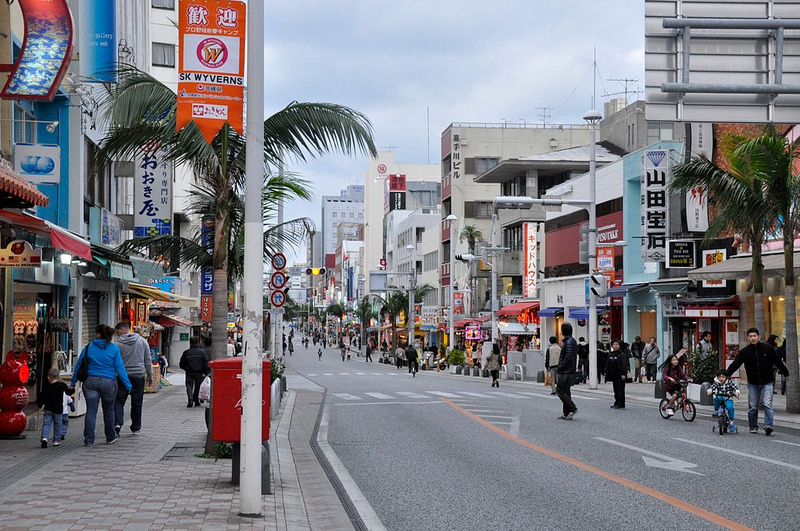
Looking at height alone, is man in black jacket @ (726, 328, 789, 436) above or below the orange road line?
above

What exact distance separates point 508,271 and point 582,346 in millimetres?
36981

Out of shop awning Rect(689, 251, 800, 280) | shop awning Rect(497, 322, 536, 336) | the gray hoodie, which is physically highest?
shop awning Rect(689, 251, 800, 280)

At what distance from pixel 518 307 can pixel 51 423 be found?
49.9m

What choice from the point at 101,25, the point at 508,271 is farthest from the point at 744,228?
the point at 508,271

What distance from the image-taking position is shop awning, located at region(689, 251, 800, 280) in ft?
93.4

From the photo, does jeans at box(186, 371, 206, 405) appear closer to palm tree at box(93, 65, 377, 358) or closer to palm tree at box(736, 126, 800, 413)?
palm tree at box(93, 65, 377, 358)

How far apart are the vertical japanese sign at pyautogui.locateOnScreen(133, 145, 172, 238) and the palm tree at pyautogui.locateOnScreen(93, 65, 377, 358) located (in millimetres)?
15688

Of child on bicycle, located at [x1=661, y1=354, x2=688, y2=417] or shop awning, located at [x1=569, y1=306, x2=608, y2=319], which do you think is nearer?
child on bicycle, located at [x1=661, y1=354, x2=688, y2=417]

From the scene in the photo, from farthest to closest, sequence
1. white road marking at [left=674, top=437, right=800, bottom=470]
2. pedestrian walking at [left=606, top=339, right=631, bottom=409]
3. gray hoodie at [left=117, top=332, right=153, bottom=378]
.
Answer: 1. pedestrian walking at [left=606, top=339, right=631, bottom=409]
2. gray hoodie at [left=117, top=332, right=153, bottom=378]
3. white road marking at [left=674, top=437, right=800, bottom=470]

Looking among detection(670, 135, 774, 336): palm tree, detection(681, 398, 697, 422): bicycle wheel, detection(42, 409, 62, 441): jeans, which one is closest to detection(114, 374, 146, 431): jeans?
detection(42, 409, 62, 441): jeans

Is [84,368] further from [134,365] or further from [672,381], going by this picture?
[672,381]

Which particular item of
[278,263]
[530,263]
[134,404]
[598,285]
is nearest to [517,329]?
[530,263]

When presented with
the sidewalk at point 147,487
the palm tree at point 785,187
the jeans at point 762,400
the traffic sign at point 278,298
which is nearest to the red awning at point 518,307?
the traffic sign at point 278,298

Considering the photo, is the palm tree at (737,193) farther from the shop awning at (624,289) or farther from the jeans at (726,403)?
the shop awning at (624,289)
